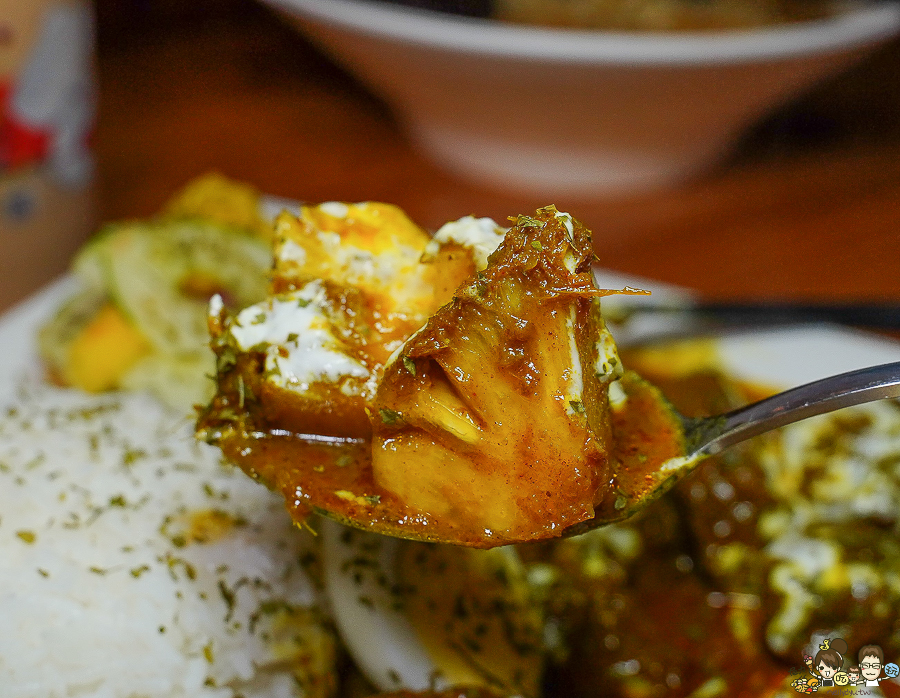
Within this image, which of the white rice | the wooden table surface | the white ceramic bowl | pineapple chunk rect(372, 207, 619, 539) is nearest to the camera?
pineapple chunk rect(372, 207, 619, 539)

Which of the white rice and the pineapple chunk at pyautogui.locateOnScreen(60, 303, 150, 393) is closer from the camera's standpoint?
the white rice

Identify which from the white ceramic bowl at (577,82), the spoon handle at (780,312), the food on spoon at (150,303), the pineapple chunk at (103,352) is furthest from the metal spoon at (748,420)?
the white ceramic bowl at (577,82)

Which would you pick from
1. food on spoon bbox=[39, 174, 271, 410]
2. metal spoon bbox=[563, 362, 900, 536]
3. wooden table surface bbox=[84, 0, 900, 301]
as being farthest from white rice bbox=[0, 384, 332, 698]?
wooden table surface bbox=[84, 0, 900, 301]

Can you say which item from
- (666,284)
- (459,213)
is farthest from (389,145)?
(666,284)

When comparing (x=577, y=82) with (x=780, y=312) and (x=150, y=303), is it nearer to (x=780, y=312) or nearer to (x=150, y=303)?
(x=780, y=312)

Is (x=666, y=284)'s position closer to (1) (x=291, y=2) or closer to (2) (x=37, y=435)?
(1) (x=291, y=2)

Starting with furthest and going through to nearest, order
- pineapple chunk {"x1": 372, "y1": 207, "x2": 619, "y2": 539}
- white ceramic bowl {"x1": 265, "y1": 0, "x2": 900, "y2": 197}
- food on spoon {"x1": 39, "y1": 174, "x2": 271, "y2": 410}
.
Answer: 1. white ceramic bowl {"x1": 265, "y1": 0, "x2": 900, "y2": 197}
2. food on spoon {"x1": 39, "y1": 174, "x2": 271, "y2": 410}
3. pineapple chunk {"x1": 372, "y1": 207, "x2": 619, "y2": 539}

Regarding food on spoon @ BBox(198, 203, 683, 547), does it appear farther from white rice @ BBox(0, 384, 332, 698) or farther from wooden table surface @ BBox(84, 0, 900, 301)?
wooden table surface @ BBox(84, 0, 900, 301)

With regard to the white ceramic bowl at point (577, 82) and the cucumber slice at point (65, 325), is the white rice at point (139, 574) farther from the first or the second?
the white ceramic bowl at point (577, 82)

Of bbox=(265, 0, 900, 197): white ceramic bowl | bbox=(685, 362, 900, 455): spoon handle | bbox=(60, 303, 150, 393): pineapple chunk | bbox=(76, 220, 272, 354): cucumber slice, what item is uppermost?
bbox=(265, 0, 900, 197): white ceramic bowl

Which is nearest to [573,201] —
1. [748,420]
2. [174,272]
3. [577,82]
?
[577,82]
